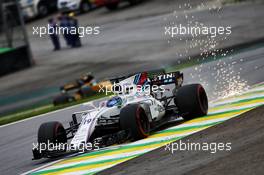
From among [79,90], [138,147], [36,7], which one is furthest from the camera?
[36,7]

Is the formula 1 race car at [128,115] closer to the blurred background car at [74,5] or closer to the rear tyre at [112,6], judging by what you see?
the rear tyre at [112,6]

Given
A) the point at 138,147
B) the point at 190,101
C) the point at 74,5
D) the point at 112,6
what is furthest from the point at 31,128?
the point at 74,5

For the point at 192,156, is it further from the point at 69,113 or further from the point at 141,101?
the point at 69,113

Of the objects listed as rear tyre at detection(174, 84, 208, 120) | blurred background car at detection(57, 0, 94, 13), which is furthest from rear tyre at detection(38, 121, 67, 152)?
blurred background car at detection(57, 0, 94, 13)

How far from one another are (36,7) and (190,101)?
30428mm

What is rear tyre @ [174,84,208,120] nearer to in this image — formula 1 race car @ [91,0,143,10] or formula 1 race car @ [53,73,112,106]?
formula 1 race car @ [53,73,112,106]

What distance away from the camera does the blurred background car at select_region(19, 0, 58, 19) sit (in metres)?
41.3

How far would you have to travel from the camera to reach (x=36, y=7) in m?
41.8

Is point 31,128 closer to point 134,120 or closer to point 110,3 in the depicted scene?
point 134,120

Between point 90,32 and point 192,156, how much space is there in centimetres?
2571

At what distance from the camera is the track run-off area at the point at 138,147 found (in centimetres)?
1080

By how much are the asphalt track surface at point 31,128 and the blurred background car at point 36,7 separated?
67.9 feet

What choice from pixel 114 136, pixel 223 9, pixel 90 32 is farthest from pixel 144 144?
pixel 90 32

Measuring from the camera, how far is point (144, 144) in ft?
37.7
